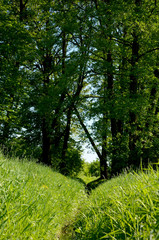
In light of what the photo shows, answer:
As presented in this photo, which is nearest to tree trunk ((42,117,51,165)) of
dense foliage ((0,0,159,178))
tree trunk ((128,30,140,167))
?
dense foliage ((0,0,159,178))

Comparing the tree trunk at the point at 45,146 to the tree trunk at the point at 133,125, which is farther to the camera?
the tree trunk at the point at 45,146

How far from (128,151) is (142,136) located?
3.78 ft

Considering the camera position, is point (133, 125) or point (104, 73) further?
point (104, 73)

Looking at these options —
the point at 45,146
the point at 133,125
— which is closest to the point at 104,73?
the point at 133,125

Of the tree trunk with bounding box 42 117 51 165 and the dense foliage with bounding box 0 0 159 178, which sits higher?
the dense foliage with bounding box 0 0 159 178

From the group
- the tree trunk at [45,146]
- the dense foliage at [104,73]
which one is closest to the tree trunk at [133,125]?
Result: the dense foliage at [104,73]

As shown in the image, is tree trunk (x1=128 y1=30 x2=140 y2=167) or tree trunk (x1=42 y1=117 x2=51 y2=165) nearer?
tree trunk (x1=128 y1=30 x2=140 y2=167)

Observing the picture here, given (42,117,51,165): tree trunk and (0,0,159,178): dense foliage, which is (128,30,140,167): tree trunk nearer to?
(0,0,159,178): dense foliage

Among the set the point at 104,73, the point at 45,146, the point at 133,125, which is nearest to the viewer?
the point at 133,125

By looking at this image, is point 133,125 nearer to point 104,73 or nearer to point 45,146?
point 104,73

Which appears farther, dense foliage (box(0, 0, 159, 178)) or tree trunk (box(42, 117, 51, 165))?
tree trunk (box(42, 117, 51, 165))

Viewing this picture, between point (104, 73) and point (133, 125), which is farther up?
point (104, 73)

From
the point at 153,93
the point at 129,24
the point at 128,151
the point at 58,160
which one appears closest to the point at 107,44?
the point at 129,24

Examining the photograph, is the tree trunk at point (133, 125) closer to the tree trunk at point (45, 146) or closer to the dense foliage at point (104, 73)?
the dense foliage at point (104, 73)
